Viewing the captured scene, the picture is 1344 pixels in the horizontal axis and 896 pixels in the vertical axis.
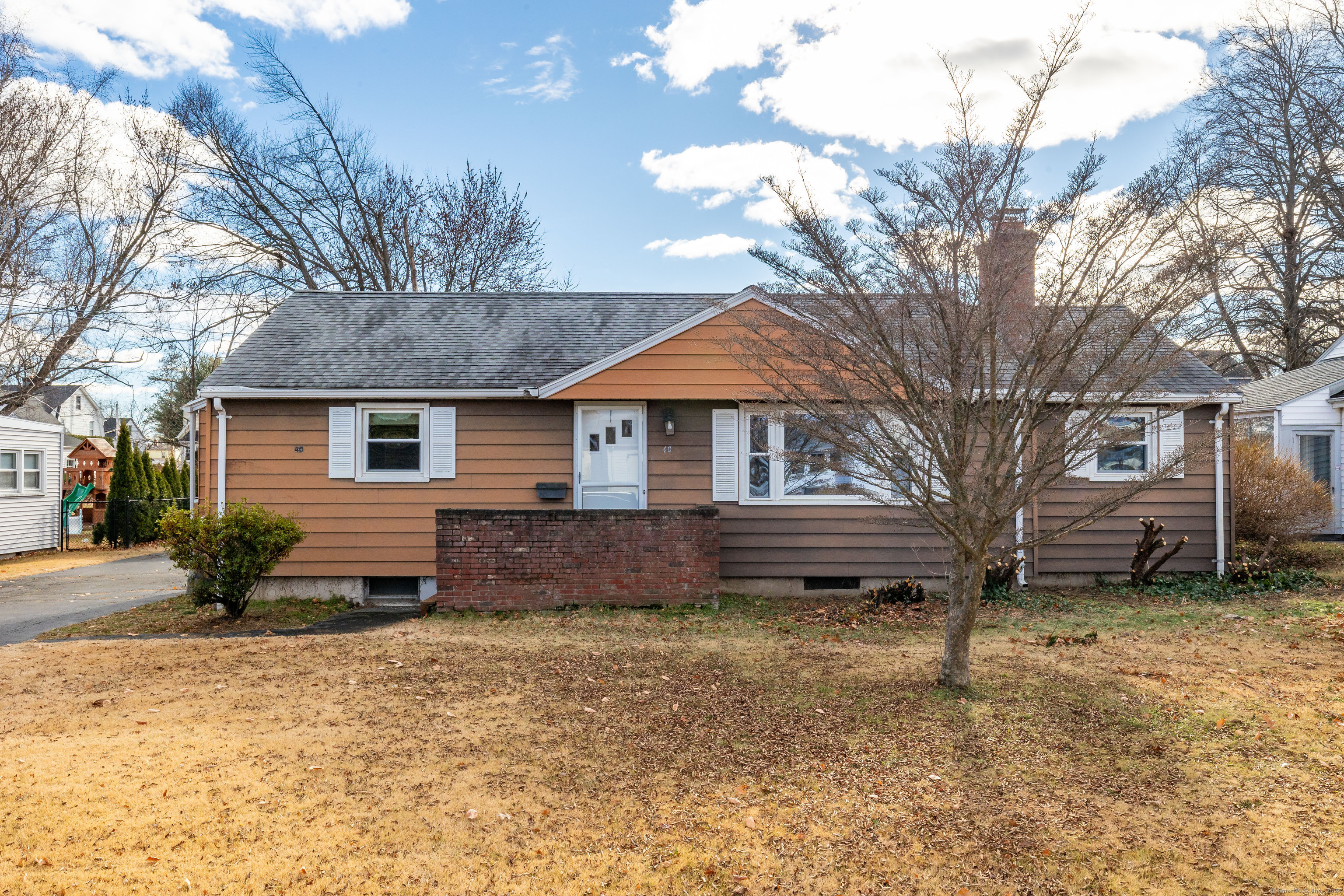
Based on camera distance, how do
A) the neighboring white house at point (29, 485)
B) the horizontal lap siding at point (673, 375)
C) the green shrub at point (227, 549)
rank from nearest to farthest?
the green shrub at point (227, 549) → the horizontal lap siding at point (673, 375) → the neighboring white house at point (29, 485)

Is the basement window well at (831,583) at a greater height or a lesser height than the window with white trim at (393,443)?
lesser

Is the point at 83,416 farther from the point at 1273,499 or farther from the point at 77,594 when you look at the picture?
the point at 1273,499

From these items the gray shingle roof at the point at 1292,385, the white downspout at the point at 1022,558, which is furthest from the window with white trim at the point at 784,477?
the gray shingle roof at the point at 1292,385

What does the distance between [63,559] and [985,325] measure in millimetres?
20073

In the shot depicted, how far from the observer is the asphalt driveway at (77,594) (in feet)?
30.6

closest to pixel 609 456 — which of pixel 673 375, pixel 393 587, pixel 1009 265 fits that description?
pixel 673 375

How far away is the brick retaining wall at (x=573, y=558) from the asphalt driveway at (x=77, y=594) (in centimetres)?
446

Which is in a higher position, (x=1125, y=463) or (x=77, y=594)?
(x=1125, y=463)

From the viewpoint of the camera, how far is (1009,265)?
4.87 meters

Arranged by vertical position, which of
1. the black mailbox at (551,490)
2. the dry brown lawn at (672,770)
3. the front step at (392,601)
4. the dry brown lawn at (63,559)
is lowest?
the dry brown lawn at (63,559)

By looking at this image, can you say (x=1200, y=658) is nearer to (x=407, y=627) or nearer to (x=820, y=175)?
(x=820, y=175)

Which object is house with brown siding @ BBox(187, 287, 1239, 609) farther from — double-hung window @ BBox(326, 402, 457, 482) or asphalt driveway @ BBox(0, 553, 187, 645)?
asphalt driveway @ BBox(0, 553, 187, 645)

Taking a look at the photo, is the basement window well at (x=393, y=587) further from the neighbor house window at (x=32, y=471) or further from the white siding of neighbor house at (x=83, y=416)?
the white siding of neighbor house at (x=83, y=416)

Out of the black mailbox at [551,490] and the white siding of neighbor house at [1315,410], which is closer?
the black mailbox at [551,490]
